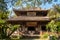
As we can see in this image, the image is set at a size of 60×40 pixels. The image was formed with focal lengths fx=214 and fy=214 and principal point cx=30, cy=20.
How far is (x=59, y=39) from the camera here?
76.0 feet

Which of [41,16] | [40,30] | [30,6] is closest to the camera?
[40,30]

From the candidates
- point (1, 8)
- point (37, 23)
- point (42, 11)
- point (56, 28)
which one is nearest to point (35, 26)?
point (37, 23)

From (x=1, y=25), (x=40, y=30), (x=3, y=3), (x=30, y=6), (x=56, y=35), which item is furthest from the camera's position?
(x=30, y=6)

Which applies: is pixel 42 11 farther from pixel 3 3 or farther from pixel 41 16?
pixel 3 3

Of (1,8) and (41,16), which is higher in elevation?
(1,8)

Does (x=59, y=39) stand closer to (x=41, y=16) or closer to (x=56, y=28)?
(x=56, y=28)

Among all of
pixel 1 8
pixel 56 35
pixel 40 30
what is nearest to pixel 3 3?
pixel 1 8

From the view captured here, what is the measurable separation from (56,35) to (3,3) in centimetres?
784

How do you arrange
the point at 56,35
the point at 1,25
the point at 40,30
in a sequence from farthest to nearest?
the point at 40,30 < the point at 56,35 < the point at 1,25

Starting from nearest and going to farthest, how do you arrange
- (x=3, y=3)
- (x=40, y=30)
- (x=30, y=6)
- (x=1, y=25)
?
(x=3, y=3) → (x=1, y=25) → (x=40, y=30) → (x=30, y=6)

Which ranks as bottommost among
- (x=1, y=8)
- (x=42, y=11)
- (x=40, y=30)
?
(x=40, y=30)

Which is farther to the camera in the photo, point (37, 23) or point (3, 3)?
point (37, 23)

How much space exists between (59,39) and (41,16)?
6.91 m

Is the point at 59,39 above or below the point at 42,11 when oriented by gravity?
below
